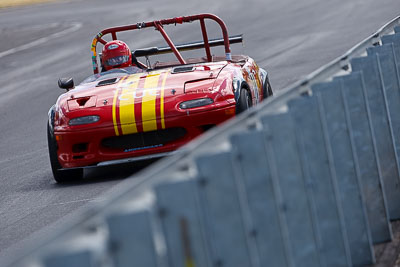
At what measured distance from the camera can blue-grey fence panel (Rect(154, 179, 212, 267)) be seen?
342 cm

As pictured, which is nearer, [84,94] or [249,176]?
[249,176]

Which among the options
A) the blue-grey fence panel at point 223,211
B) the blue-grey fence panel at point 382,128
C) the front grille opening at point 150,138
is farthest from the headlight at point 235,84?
the blue-grey fence panel at point 223,211

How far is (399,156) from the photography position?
652 centimetres

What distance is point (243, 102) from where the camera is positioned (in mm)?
9789

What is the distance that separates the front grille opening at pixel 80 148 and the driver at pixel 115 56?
2.13 metres

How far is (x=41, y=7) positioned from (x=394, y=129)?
121 ft

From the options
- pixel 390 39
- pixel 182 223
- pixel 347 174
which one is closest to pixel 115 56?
pixel 390 39

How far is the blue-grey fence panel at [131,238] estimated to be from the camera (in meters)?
3.10

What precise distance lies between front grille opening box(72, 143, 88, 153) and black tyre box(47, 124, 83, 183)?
23 cm

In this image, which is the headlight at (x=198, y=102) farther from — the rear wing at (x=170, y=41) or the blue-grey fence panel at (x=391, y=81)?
the blue-grey fence panel at (x=391, y=81)

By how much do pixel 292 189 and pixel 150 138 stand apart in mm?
5047

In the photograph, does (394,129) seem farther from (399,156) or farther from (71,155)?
(71,155)

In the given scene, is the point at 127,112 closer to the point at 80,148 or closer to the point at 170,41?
the point at 80,148

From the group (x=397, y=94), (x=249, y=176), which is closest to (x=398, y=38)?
(x=397, y=94)
